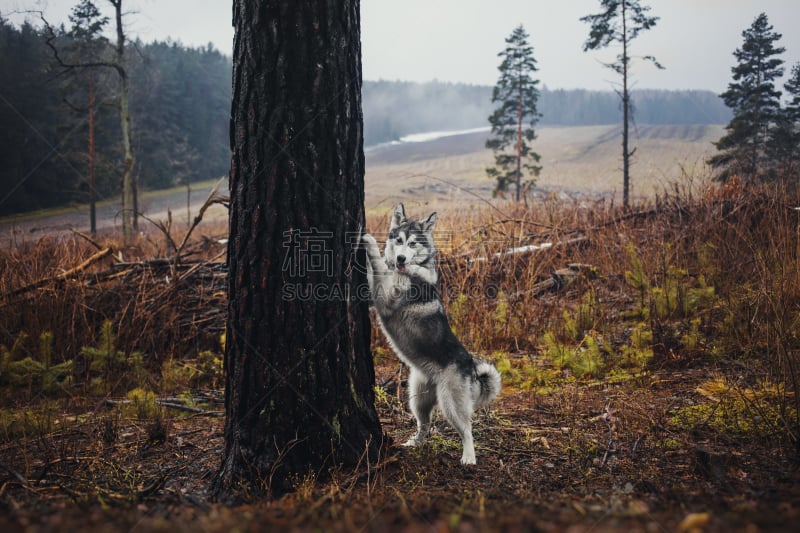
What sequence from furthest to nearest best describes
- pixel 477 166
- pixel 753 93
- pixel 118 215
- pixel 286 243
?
pixel 477 166, pixel 753 93, pixel 118 215, pixel 286 243

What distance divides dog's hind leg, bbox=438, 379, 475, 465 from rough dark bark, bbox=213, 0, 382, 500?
85cm

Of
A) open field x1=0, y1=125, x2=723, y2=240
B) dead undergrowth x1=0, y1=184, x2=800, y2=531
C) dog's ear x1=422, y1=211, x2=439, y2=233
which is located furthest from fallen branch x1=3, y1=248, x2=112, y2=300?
open field x1=0, y1=125, x2=723, y2=240

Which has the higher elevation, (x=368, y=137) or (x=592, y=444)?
(x=368, y=137)

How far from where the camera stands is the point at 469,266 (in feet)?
25.6

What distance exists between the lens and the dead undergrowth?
1573mm

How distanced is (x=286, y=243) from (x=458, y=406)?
175 centimetres

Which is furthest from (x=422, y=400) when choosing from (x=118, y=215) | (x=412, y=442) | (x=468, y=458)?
(x=118, y=215)

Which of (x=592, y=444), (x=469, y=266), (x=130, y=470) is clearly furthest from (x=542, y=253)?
(x=130, y=470)

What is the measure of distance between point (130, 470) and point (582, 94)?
11226 cm

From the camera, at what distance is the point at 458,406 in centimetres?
329

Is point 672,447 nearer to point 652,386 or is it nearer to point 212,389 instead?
point 652,386

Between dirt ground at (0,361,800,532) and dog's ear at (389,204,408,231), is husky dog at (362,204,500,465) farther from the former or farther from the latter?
dog's ear at (389,204,408,231)

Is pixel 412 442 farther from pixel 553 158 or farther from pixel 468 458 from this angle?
pixel 553 158

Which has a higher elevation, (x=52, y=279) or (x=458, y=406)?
(x=52, y=279)
